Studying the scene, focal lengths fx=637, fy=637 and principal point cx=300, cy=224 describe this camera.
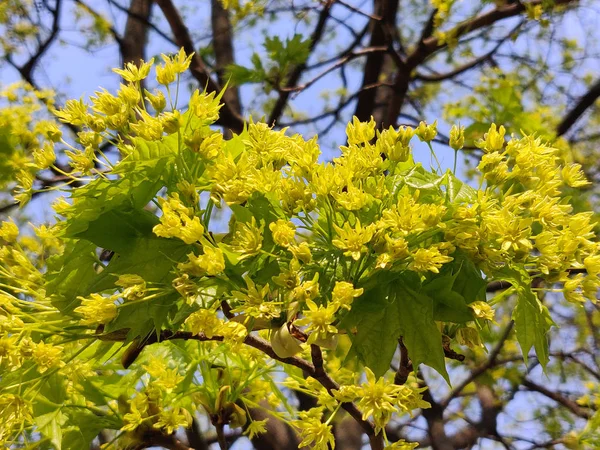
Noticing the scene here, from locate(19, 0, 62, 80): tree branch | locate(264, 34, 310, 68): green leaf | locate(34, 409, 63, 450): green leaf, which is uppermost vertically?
locate(19, 0, 62, 80): tree branch

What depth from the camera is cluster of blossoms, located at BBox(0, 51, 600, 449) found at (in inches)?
37.1

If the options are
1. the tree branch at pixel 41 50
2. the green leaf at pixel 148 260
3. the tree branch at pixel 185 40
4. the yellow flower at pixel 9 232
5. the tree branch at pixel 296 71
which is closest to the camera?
the green leaf at pixel 148 260

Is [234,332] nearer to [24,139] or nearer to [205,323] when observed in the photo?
[205,323]

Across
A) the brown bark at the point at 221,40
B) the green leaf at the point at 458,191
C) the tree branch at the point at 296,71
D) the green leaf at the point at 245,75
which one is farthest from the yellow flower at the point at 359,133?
the brown bark at the point at 221,40

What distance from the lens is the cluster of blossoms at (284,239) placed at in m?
0.94

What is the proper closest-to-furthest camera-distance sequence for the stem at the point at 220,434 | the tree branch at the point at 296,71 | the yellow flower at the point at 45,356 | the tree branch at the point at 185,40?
the yellow flower at the point at 45,356
the stem at the point at 220,434
the tree branch at the point at 185,40
the tree branch at the point at 296,71

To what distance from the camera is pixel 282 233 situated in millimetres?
936

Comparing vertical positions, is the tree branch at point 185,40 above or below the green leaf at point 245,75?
above

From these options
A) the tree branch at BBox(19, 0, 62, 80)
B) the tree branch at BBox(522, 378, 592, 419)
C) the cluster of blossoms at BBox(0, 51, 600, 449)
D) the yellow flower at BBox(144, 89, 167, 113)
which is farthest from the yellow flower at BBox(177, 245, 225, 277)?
the tree branch at BBox(19, 0, 62, 80)

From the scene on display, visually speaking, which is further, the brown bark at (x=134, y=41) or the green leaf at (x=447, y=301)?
the brown bark at (x=134, y=41)

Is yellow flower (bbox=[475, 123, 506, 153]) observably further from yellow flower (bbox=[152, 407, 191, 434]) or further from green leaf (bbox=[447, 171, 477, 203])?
yellow flower (bbox=[152, 407, 191, 434])

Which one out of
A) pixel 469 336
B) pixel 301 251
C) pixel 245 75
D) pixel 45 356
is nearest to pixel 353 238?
pixel 301 251

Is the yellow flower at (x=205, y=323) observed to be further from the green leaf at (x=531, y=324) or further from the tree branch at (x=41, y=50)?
the tree branch at (x=41, y=50)

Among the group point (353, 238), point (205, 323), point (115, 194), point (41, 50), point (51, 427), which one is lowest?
point (51, 427)
